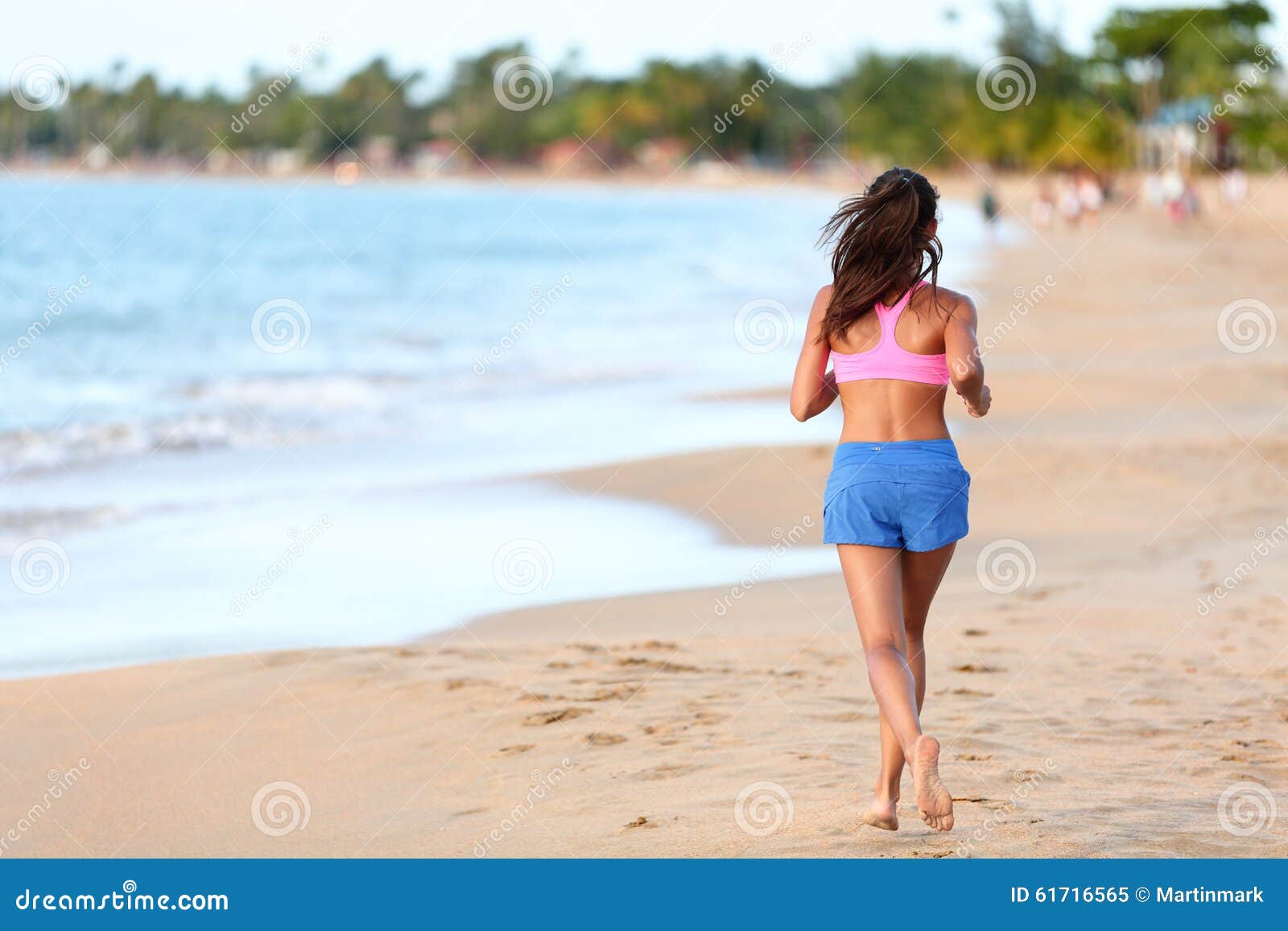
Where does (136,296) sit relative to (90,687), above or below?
above

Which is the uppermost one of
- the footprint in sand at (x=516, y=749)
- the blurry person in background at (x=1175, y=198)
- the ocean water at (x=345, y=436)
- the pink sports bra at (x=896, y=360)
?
the blurry person in background at (x=1175, y=198)

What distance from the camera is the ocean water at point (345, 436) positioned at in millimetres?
7020

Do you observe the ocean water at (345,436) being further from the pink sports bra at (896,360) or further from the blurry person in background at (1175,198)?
the blurry person in background at (1175,198)

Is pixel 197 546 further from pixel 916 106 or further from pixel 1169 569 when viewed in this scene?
pixel 916 106

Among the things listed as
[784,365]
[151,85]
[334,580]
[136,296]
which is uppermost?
[151,85]

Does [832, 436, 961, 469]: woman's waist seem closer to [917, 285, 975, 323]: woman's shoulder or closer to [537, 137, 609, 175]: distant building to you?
[917, 285, 975, 323]: woman's shoulder

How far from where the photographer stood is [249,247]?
49219 millimetres

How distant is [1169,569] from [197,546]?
5.08m

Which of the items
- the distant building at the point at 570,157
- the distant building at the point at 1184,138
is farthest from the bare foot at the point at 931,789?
the distant building at the point at 570,157

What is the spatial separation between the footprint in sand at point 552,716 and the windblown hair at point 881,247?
1.88 m

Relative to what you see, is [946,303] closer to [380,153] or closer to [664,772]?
[664,772]

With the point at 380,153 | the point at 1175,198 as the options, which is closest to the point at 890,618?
the point at 1175,198

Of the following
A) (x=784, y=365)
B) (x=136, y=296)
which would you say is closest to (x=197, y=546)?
(x=784, y=365)

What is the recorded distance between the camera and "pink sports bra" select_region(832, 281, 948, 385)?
3.73 m
